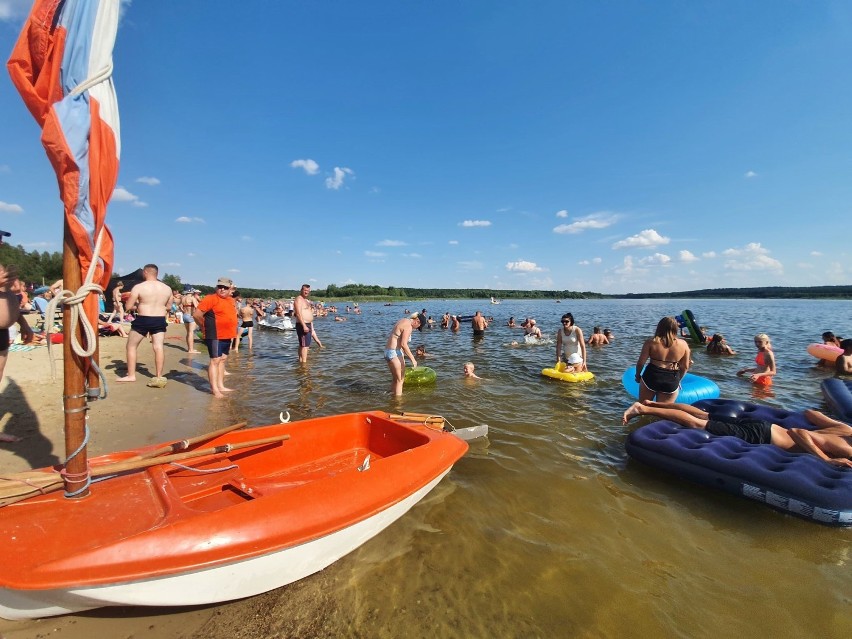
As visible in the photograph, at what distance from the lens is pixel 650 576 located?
3027mm

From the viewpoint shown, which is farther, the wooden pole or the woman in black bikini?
the woman in black bikini

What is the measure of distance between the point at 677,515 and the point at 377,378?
717 centimetres

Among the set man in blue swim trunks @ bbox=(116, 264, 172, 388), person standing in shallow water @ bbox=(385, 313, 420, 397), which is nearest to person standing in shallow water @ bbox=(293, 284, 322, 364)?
man in blue swim trunks @ bbox=(116, 264, 172, 388)

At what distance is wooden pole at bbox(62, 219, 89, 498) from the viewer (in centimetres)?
225

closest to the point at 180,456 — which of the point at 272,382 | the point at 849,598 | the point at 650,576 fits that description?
the point at 650,576

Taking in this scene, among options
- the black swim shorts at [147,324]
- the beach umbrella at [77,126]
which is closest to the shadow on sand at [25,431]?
the black swim shorts at [147,324]

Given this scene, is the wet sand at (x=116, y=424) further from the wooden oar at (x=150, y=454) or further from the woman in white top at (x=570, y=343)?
the woman in white top at (x=570, y=343)

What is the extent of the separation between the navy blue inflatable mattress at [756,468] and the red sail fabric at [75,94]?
5.96 meters

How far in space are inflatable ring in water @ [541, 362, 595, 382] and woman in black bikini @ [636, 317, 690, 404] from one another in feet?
9.57

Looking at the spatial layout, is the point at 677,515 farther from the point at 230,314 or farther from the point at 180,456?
the point at 230,314

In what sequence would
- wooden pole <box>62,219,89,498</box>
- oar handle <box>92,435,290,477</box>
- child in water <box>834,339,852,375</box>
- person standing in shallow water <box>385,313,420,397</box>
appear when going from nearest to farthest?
wooden pole <box>62,219,89,498</box>, oar handle <box>92,435,290,477</box>, person standing in shallow water <box>385,313,420,397</box>, child in water <box>834,339,852,375</box>

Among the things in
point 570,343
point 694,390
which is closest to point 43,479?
point 694,390

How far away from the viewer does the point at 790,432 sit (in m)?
4.51

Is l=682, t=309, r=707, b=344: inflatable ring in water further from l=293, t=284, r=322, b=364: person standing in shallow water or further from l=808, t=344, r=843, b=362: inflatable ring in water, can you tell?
l=293, t=284, r=322, b=364: person standing in shallow water
